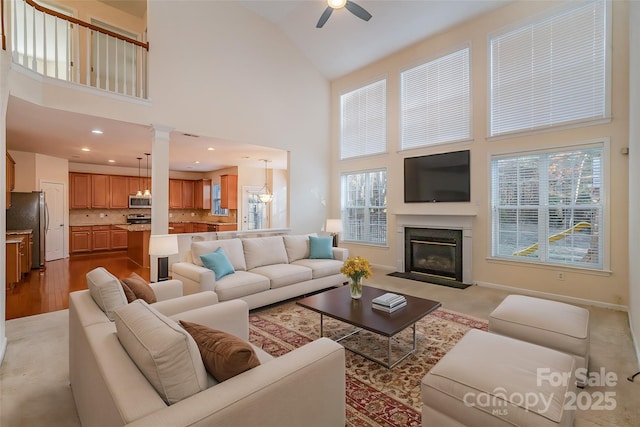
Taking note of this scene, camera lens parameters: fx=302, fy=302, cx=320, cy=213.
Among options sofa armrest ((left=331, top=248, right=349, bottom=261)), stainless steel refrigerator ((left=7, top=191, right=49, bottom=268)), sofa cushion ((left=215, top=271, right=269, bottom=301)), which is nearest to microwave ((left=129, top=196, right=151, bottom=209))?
stainless steel refrigerator ((left=7, top=191, right=49, bottom=268))

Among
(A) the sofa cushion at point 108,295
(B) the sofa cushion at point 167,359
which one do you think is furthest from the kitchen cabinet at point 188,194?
(B) the sofa cushion at point 167,359

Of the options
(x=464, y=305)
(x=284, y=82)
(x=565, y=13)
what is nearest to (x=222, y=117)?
(x=284, y=82)

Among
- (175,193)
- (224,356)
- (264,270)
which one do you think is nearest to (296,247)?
(264,270)

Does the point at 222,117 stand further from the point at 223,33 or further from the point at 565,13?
the point at 565,13

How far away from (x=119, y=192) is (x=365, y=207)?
7399 mm

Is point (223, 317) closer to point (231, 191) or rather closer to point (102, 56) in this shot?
point (102, 56)

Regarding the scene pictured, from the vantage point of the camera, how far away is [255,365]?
134 cm

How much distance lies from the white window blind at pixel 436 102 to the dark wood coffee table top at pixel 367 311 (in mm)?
3654

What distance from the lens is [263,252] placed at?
4605 millimetres

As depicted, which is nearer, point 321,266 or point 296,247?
point 321,266

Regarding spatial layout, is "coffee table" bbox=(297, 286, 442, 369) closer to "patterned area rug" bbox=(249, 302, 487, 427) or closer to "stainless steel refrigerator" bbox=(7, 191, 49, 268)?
"patterned area rug" bbox=(249, 302, 487, 427)

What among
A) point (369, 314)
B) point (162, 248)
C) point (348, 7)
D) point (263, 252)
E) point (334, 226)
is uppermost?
point (348, 7)

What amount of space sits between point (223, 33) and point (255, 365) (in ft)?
19.4

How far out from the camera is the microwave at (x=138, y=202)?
30.3 ft
